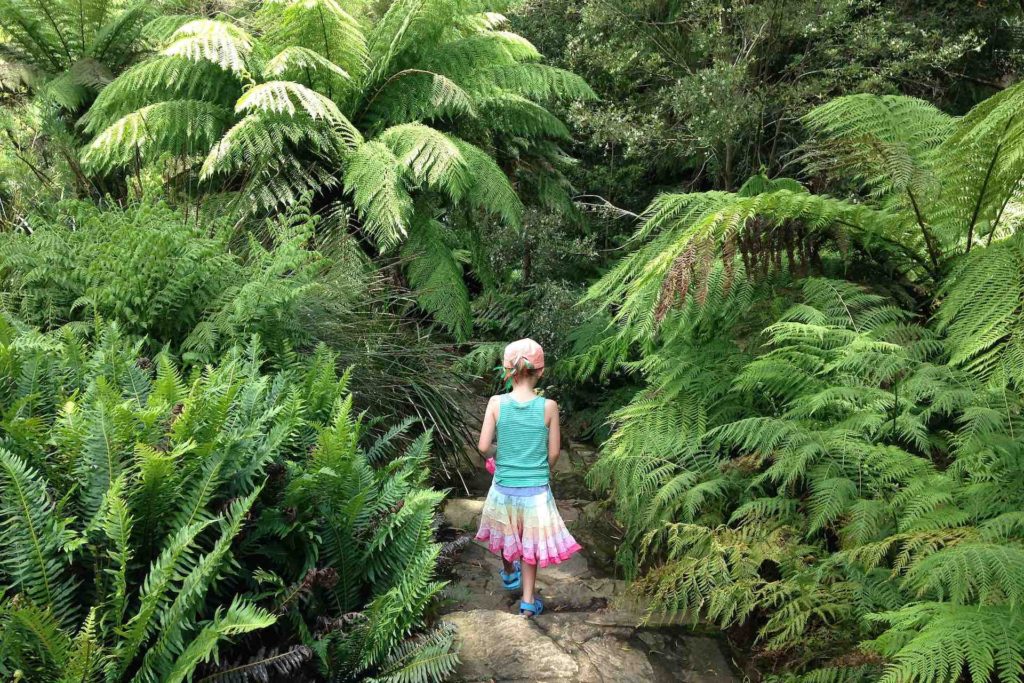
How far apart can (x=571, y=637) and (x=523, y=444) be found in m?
0.76

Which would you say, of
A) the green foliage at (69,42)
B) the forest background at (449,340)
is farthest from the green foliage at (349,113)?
the green foliage at (69,42)

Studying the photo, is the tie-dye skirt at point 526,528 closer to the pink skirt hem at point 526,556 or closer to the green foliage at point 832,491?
the pink skirt hem at point 526,556

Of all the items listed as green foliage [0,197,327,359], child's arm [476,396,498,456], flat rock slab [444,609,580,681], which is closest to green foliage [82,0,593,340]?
green foliage [0,197,327,359]

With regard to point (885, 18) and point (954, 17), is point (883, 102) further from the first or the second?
point (954, 17)

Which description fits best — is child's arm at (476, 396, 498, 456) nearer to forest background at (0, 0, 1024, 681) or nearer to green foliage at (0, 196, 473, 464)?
forest background at (0, 0, 1024, 681)

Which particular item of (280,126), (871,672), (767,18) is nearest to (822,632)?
(871,672)

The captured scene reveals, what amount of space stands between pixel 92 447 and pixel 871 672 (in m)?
2.17

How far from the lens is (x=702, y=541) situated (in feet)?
8.99

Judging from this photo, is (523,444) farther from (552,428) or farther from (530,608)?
(530,608)

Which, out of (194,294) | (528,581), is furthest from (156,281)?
(528,581)

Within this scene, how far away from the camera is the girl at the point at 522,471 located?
315 cm

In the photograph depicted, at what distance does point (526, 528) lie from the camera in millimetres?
3119

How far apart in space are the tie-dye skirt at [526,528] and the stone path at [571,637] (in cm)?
21

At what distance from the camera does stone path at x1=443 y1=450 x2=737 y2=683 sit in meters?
2.54
